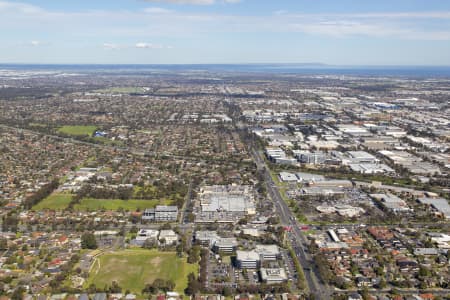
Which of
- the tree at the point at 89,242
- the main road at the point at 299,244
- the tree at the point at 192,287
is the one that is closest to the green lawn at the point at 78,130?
the main road at the point at 299,244

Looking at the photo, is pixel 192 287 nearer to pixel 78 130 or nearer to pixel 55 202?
pixel 55 202

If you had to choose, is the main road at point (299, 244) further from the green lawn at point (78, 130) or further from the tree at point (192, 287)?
the green lawn at point (78, 130)

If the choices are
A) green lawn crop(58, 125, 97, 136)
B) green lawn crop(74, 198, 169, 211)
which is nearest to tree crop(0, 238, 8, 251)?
green lawn crop(74, 198, 169, 211)

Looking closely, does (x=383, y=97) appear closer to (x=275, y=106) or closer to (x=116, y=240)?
(x=275, y=106)

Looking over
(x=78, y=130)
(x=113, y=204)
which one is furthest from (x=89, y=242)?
(x=78, y=130)

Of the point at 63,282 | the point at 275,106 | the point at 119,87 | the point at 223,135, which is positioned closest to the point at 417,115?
the point at 275,106

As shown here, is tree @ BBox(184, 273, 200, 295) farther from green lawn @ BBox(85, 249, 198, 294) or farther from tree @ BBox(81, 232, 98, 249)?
tree @ BBox(81, 232, 98, 249)
